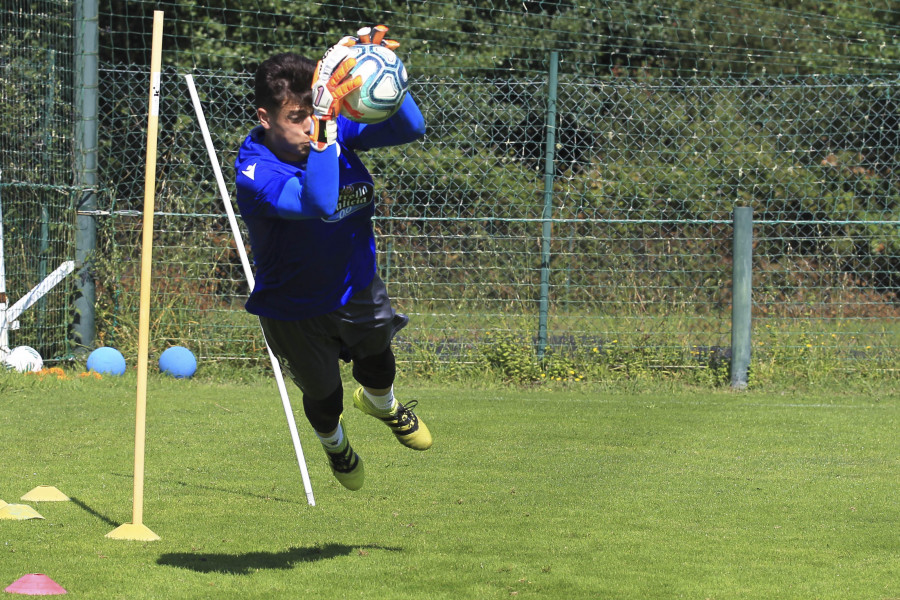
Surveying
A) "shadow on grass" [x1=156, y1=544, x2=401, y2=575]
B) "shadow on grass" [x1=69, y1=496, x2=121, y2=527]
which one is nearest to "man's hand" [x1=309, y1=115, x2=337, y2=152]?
"shadow on grass" [x1=156, y1=544, x2=401, y2=575]

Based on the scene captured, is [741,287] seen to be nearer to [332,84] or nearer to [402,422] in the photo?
[402,422]

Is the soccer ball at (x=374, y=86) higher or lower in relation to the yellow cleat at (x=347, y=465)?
higher

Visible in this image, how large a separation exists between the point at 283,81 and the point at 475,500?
241cm

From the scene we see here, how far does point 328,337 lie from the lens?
4.34 m

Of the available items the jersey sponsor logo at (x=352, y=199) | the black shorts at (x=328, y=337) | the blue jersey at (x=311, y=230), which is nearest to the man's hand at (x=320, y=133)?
the blue jersey at (x=311, y=230)

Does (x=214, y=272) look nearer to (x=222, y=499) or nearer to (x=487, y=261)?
(x=487, y=261)

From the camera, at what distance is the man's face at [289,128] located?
3.95 m

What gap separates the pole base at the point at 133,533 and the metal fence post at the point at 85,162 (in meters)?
5.83

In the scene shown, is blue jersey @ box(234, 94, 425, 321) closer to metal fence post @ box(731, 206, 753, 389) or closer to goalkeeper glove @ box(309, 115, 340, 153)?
goalkeeper glove @ box(309, 115, 340, 153)

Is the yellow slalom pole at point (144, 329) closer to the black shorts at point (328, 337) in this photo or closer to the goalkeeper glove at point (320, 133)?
the black shorts at point (328, 337)

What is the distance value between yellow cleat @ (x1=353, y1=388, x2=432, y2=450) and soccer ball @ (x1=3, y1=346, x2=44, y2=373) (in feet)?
17.2

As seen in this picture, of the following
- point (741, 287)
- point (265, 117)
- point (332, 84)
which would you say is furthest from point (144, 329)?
point (741, 287)

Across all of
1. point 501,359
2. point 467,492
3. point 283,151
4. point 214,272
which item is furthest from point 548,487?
point 214,272

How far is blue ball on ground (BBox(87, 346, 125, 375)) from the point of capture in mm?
9320
